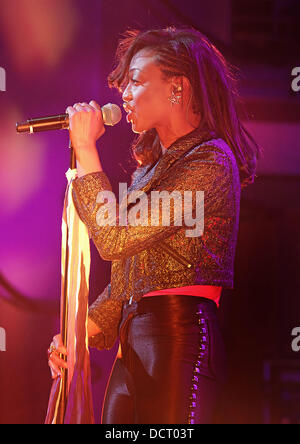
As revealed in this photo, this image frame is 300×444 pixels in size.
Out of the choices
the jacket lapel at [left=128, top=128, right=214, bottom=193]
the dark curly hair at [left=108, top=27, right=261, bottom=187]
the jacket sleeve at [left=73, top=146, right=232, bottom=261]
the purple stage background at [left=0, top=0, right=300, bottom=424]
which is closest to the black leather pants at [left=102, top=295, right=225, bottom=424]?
the jacket sleeve at [left=73, top=146, right=232, bottom=261]

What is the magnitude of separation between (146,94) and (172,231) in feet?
1.13

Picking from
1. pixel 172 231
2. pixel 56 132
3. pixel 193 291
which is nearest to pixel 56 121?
pixel 172 231

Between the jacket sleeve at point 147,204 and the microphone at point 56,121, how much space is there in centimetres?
14

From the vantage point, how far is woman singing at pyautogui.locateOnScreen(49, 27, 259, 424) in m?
1.13

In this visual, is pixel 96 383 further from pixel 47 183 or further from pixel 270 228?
pixel 270 228

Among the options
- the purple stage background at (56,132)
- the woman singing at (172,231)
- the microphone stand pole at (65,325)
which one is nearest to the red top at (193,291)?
the woman singing at (172,231)

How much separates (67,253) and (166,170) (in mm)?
293

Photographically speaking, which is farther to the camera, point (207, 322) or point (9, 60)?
point (9, 60)

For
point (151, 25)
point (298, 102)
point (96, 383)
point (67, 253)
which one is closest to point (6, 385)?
point (96, 383)

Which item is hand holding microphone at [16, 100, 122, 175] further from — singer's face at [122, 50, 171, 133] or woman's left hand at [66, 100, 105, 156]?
singer's face at [122, 50, 171, 133]

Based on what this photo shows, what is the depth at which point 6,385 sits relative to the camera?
76.3 inches

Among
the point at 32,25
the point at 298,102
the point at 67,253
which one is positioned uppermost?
the point at 32,25

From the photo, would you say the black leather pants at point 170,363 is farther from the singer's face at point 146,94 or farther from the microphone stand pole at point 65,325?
the singer's face at point 146,94

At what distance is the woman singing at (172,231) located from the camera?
1131 millimetres
